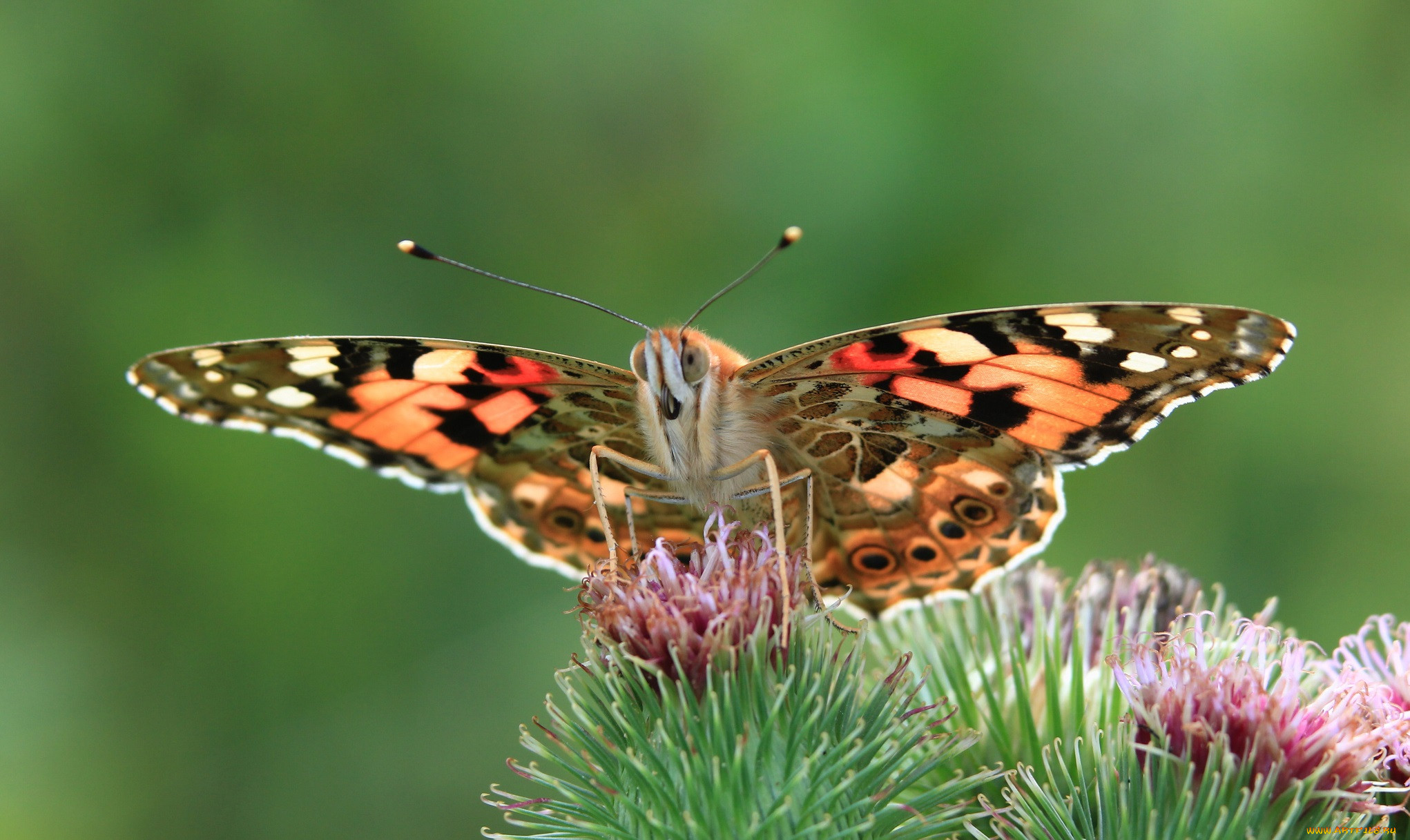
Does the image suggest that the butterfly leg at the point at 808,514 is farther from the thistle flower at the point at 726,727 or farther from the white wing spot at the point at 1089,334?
the white wing spot at the point at 1089,334

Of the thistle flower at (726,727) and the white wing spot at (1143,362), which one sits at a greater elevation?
the white wing spot at (1143,362)

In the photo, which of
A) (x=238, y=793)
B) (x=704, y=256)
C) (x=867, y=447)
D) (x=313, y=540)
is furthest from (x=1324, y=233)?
(x=238, y=793)

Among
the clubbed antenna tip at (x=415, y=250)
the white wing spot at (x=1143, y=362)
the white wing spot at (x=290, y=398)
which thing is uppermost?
the clubbed antenna tip at (x=415, y=250)

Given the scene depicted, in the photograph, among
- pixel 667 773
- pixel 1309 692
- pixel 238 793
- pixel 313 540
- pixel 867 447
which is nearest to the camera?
pixel 667 773

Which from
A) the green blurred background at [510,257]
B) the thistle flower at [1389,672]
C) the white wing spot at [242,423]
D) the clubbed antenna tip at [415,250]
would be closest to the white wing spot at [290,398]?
the white wing spot at [242,423]

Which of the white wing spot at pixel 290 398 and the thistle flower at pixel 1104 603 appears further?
the white wing spot at pixel 290 398

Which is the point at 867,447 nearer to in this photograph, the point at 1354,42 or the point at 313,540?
the point at 313,540
